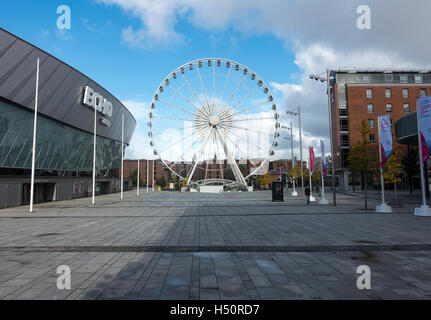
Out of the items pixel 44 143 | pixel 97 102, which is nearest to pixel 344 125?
pixel 97 102

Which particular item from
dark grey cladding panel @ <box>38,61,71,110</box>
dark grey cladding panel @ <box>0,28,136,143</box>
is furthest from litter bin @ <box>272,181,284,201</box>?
dark grey cladding panel @ <box>38,61,71,110</box>

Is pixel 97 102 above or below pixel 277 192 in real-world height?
above

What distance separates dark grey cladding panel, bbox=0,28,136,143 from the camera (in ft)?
71.9

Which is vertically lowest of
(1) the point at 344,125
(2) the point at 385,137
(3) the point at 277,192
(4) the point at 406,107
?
(3) the point at 277,192

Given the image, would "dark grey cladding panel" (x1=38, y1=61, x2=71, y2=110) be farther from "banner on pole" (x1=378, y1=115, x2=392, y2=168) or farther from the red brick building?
the red brick building

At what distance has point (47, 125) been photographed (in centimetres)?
2903

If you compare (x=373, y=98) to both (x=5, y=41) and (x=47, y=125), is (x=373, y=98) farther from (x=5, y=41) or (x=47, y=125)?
(x=5, y=41)

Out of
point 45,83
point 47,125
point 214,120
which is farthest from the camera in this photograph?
point 214,120

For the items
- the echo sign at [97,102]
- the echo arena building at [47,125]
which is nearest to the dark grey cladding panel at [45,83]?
the echo arena building at [47,125]

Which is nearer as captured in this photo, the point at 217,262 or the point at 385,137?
the point at 217,262

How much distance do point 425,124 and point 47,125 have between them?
31287 mm

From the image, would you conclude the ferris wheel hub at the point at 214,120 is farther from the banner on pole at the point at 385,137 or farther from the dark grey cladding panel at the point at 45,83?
the banner on pole at the point at 385,137

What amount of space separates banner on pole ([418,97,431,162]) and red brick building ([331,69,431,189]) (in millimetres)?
37957
